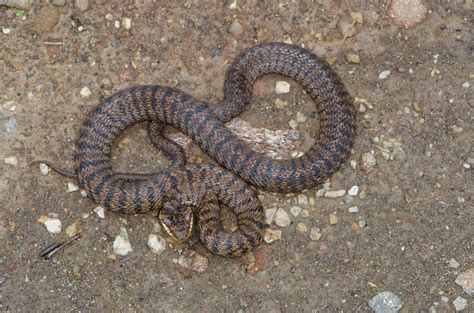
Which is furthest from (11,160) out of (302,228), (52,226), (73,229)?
(302,228)

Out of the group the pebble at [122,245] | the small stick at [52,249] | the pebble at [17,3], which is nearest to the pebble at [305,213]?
the pebble at [122,245]

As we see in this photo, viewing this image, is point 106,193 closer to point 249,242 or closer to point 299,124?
point 249,242

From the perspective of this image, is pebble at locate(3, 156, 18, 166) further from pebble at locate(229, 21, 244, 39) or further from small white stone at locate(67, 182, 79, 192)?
pebble at locate(229, 21, 244, 39)

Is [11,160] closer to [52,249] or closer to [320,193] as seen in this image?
[52,249]

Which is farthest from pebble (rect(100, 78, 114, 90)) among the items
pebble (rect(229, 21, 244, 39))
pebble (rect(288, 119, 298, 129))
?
pebble (rect(288, 119, 298, 129))

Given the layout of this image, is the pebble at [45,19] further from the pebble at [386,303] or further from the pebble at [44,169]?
the pebble at [386,303]
